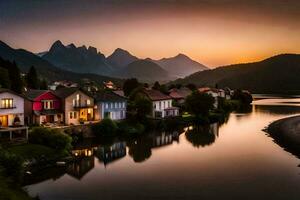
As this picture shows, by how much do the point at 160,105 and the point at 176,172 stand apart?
47163 mm

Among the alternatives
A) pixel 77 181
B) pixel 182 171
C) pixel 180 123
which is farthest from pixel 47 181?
pixel 180 123

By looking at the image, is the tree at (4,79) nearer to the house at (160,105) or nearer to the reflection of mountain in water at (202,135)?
the house at (160,105)

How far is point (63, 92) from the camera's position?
6750cm

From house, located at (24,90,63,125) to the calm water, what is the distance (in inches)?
396

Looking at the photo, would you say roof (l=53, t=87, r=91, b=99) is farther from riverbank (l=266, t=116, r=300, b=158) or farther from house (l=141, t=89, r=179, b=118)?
riverbank (l=266, t=116, r=300, b=158)

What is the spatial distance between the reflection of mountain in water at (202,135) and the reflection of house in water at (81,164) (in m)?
17.0

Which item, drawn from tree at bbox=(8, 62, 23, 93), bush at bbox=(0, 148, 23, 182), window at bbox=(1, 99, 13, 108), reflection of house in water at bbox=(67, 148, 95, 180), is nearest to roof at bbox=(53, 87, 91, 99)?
tree at bbox=(8, 62, 23, 93)

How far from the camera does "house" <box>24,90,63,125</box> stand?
61.3 m

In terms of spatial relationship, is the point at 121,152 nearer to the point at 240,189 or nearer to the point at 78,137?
the point at 78,137

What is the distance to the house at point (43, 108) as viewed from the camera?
201ft

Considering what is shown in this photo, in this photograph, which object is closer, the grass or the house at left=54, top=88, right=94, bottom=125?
the grass

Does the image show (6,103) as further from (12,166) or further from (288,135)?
(288,135)

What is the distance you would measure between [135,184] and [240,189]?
30.5 feet

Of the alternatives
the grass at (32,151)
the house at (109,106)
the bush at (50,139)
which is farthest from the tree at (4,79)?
the grass at (32,151)
